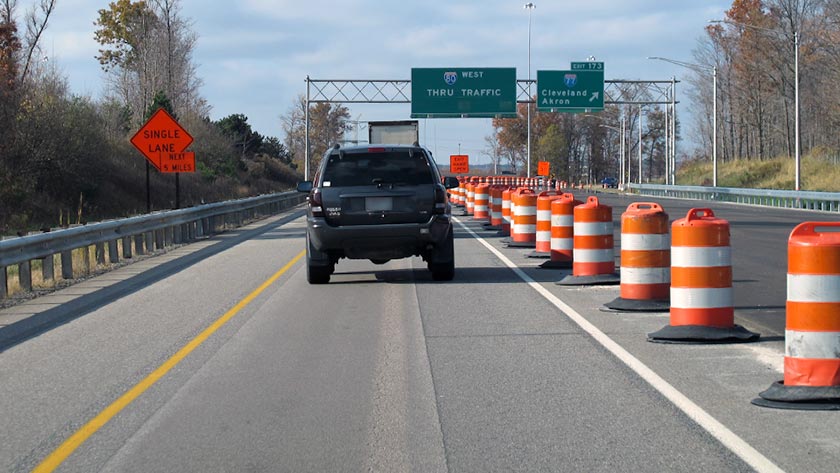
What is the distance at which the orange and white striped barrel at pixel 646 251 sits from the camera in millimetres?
11094

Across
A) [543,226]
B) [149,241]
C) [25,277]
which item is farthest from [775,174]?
[25,277]

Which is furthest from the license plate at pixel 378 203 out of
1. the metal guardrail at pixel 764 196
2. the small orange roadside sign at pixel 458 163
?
the small orange roadside sign at pixel 458 163

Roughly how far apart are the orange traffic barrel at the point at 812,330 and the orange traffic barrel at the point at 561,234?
363 inches

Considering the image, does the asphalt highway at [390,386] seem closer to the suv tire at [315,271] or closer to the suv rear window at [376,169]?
the suv tire at [315,271]

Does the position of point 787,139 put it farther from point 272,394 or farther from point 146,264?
point 272,394

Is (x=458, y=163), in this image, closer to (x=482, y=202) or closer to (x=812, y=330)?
(x=482, y=202)

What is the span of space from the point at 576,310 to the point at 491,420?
203 inches

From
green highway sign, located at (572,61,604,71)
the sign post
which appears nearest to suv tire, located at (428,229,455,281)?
the sign post

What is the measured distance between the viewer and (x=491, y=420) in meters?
6.71

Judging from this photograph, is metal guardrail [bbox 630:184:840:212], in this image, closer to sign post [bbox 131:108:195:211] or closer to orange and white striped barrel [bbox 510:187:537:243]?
orange and white striped barrel [bbox 510:187:537:243]

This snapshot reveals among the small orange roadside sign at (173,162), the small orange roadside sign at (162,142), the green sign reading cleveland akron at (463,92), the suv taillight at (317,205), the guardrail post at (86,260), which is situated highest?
the green sign reading cleveland akron at (463,92)

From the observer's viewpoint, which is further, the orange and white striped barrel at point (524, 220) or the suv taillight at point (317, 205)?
the orange and white striped barrel at point (524, 220)

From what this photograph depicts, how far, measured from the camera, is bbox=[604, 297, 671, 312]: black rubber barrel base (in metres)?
11.2

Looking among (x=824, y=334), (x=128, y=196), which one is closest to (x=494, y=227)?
(x=128, y=196)
